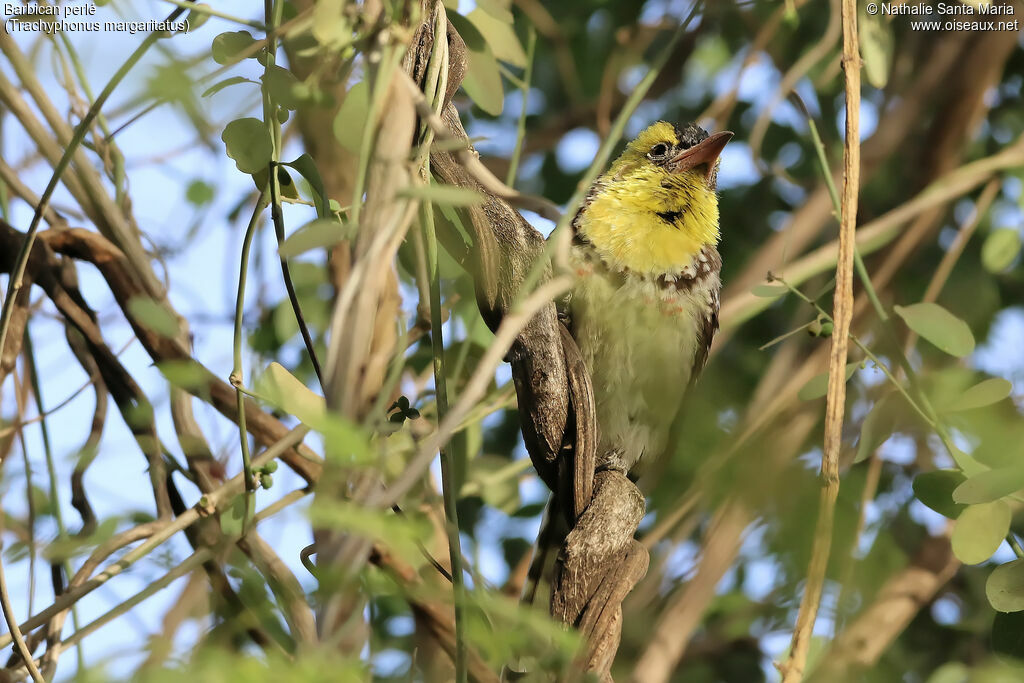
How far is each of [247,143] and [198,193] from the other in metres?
0.65

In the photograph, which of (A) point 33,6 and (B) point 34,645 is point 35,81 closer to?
(A) point 33,6

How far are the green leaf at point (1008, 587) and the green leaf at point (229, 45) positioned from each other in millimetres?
1161

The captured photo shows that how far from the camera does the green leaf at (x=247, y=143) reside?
1.27 metres

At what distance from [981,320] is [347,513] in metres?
2.73

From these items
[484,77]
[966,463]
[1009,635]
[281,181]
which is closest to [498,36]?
[484,77]

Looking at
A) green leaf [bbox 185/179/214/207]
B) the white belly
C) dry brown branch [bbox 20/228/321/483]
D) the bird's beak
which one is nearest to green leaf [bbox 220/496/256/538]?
dry brown branch [bbox 20/228/321/483]

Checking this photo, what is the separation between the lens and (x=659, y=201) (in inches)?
88.9

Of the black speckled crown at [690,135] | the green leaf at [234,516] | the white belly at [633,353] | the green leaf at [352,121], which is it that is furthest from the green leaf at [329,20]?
the black speckled crown at [690,135]

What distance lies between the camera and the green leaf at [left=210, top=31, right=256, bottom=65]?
1.23m

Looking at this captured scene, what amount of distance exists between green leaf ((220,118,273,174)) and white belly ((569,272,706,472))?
891mm

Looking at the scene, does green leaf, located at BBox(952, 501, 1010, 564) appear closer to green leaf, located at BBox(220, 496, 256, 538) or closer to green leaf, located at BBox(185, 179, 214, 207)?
green leaf, located at BBox(220, 496, 256, 538)

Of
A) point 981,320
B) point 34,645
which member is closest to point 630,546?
point 34,645

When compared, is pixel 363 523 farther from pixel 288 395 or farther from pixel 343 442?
pixel 288 395

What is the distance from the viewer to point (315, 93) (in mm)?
1074
